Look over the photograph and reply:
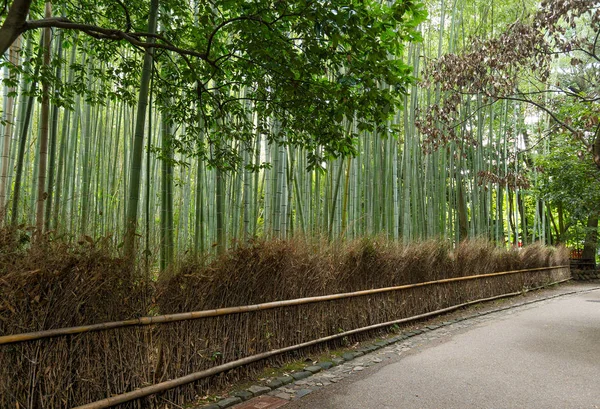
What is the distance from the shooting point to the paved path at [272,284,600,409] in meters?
2.98

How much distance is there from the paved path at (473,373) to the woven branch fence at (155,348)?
46 centimetres

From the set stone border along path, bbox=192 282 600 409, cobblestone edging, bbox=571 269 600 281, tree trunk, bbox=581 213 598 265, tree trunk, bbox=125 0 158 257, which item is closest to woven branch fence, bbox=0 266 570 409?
stone border along path, bbox=192 282 600 409

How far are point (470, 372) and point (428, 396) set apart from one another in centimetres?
80

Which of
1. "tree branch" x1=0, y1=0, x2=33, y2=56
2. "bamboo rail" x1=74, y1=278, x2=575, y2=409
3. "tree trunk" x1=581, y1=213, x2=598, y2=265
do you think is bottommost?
"bamboo rail" x1=74, y1=278, x2=575, y2=409

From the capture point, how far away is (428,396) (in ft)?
10.1

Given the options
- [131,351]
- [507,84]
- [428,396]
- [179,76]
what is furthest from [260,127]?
[507,84]

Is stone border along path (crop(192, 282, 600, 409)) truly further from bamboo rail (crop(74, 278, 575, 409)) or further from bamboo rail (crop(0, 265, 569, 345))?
bamboo rail (crop(0, 265, 569, 345))

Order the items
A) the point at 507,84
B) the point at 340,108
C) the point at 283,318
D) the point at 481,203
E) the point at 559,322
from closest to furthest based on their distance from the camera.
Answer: the point at 340,108
the point at 283,318
the point at 507,84
the point at 559,322
the point at 481,203

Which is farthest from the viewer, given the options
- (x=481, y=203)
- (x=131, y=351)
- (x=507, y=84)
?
(x=481, y=203)

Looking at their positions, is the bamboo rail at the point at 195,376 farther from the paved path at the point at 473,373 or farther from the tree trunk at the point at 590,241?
the tree trunk at the point at 590,241

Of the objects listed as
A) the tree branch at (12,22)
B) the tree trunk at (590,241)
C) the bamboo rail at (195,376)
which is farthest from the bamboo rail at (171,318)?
the tree trunk at (590,241)

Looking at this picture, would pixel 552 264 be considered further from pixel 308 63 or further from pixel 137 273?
pixel 137 273

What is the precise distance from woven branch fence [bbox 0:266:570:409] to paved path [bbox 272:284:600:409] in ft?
1.50

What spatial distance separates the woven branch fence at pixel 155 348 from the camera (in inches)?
80.6
